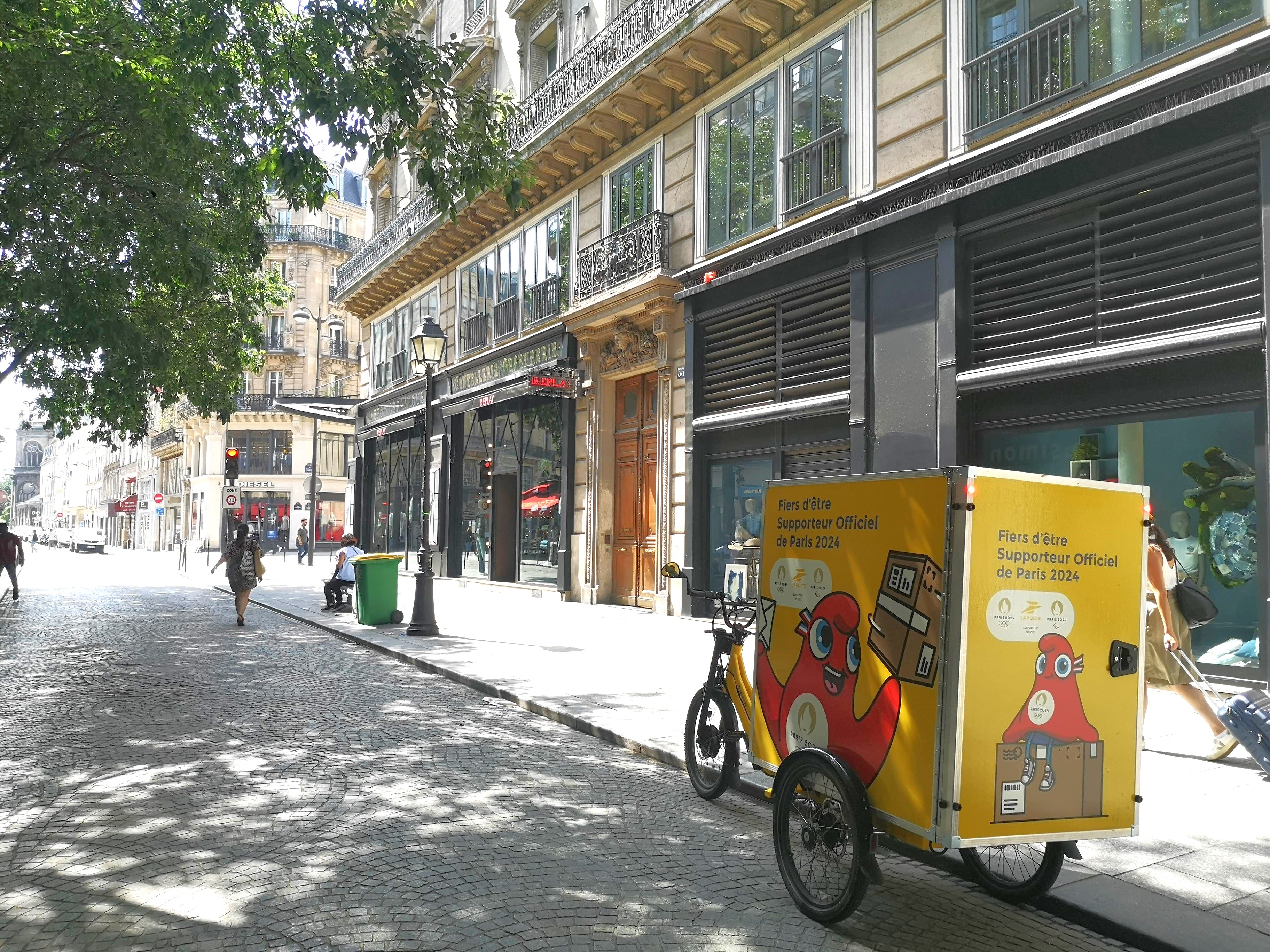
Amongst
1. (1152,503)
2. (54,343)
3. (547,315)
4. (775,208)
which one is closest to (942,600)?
(1152,503)

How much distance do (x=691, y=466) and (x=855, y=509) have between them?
10.9 meters

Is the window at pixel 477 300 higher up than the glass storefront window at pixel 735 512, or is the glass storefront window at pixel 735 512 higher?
the window at pixel 477 300

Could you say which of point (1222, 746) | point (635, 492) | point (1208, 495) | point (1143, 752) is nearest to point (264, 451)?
point (635, 492)

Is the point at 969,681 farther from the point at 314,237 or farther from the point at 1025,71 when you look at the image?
the point at 314,237

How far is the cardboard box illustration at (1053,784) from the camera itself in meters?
3.52

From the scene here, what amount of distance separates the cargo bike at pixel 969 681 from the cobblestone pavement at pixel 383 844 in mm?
403

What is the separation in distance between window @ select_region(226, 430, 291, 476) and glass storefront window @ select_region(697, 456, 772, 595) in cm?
4317

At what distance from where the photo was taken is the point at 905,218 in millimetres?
11148

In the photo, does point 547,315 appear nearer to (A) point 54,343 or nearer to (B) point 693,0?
(B) point 693,0

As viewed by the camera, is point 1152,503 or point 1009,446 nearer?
point 1152,503

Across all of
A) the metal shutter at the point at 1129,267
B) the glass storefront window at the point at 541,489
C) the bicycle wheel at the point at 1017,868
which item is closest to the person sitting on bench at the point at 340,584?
the glass storefront window at the point at 541,489

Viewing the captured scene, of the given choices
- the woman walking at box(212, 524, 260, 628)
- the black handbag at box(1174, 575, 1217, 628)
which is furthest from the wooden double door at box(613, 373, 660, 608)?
the black handbag at box(1174, 575, 1217, 628)

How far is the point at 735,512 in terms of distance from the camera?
1453 centimetres

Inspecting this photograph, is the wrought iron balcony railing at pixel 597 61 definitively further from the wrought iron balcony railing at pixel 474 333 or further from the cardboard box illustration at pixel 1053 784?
the cardboard box illustration at pixel 1053 784
